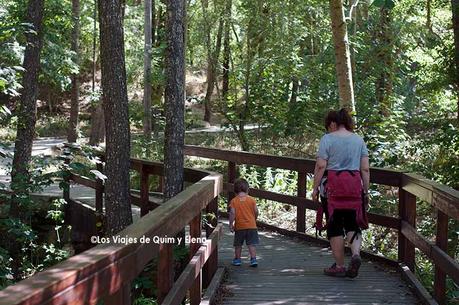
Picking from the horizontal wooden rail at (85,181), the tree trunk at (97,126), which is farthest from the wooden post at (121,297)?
the tree trunk at (97,126)

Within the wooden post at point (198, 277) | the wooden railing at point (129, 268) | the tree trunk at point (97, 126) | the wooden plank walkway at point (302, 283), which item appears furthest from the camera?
the tree trunk at point (97, 126)

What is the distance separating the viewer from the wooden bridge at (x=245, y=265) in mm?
2469

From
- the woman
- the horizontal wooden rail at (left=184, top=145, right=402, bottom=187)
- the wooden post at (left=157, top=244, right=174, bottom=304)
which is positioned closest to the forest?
the horizontal wooden rail at (left=184, top=145, right=402, bottom=187)

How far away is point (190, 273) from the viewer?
4.68 m

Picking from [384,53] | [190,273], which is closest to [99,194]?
[190,273]

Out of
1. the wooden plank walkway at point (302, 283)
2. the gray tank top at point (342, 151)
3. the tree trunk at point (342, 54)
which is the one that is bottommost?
the wooden plank walkway at point (302, 283)

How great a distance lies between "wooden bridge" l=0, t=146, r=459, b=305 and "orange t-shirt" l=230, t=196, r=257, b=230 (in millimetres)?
329

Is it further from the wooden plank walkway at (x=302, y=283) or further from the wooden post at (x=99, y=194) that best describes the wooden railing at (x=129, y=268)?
the wooden post at (x=99, y=194)

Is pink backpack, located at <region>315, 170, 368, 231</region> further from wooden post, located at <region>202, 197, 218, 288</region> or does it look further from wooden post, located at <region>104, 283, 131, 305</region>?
wooden post, located at <region>104, 283, 131, 305</region>

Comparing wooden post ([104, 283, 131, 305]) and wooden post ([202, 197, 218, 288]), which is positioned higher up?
wooden post ([104, 283, 131, 305])

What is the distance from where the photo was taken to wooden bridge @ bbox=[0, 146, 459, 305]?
2469 mm

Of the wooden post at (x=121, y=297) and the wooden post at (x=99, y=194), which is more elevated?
the wooden post at (x=121, y=297)

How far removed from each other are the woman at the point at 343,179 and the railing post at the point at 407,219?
59 centimetres

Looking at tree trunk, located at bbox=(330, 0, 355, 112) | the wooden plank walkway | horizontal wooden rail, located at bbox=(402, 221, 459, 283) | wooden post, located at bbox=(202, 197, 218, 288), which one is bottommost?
the wooden plank walkway
